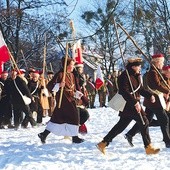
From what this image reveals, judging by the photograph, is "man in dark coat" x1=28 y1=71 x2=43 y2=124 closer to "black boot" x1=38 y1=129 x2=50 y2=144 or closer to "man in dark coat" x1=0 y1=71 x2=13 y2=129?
"man in dark coat" x1=0 y1=71 x2=13 y2=129

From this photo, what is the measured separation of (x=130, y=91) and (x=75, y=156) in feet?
4.45

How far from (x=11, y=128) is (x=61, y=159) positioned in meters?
5.52

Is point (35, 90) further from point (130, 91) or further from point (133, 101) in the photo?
point (133, 101)

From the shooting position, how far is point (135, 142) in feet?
29.3

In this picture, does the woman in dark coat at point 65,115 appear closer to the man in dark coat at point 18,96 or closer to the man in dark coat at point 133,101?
the man in dark coat at point 133,101

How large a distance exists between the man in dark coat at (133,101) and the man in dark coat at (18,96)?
4692 millimetres

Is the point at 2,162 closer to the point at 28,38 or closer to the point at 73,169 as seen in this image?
the point at 73,169

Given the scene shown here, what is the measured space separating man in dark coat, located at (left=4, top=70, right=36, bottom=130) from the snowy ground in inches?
92.8

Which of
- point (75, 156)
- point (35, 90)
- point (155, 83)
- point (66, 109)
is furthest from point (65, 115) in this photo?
point (35, 90)

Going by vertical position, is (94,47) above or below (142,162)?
above

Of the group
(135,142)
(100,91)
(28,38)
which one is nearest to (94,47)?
(28,38)

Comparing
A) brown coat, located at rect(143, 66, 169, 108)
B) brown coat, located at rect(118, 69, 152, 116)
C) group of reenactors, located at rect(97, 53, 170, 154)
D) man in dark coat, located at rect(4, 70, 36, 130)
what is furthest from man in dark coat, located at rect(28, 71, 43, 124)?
brown coat, located at rect(118, 69, 152, 116)

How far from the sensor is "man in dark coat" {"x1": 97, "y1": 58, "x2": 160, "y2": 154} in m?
7.54

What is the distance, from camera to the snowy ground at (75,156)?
686cm
